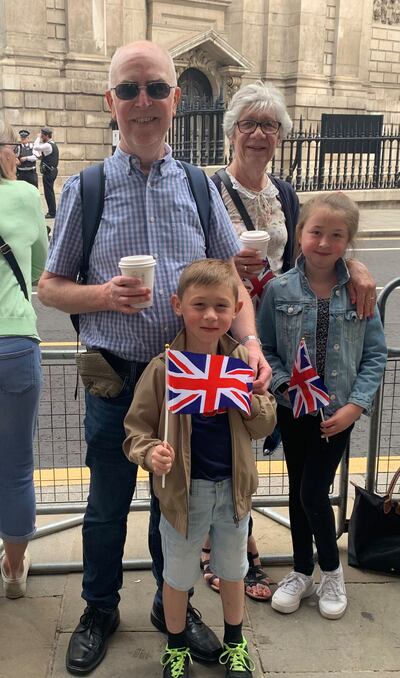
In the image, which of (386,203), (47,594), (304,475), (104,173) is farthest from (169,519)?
(386,203)

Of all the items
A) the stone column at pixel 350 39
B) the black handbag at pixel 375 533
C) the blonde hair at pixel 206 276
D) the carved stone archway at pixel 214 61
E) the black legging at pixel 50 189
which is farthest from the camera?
the stone column at pixel 350 39

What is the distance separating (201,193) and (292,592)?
1833 millimetres

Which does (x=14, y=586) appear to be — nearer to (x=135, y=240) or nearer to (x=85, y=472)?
(x=85, y=472)

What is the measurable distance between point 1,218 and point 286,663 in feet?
7.09

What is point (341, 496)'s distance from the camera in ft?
11.4

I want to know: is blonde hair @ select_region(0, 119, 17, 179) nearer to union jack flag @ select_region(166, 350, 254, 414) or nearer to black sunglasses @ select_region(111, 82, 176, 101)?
black sunglasses @ select_region(111, 82, 176, 101)

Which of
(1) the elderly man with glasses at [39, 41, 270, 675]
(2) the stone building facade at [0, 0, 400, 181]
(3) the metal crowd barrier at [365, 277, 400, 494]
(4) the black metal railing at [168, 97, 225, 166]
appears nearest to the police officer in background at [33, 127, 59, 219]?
(2) the stone building facade at [0, 0, 400, 181]

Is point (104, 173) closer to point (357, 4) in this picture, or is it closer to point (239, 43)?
point (239, 43)

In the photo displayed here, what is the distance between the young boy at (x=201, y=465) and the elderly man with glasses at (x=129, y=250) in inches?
5.0

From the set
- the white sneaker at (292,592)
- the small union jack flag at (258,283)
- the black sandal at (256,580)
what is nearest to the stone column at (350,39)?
the small union jack flag at (258,283)

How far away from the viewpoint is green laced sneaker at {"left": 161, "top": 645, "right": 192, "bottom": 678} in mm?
2500

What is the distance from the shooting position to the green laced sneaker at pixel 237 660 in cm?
251

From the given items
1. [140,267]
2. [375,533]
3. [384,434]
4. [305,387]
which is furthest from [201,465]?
[384,434]

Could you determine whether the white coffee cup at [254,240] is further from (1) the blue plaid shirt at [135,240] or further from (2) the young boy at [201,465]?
(2) the young boy at [201,465]
